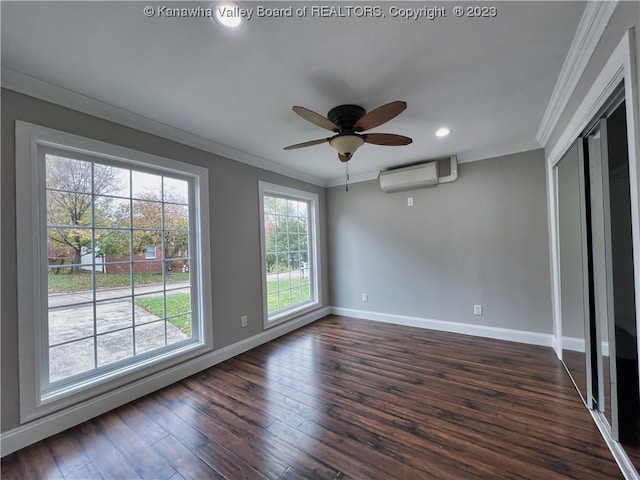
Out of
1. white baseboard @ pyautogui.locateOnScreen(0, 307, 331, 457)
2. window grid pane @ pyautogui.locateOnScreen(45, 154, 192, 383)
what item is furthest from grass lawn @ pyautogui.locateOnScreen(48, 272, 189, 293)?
white baseboard @ pyautogui.locateOnScreen(0, 307, 331, 457)

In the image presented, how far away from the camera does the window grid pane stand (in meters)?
1.93

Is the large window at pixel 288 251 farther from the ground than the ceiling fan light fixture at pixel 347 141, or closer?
closer

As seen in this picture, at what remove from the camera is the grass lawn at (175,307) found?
2441mm

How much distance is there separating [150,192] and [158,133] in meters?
0.55

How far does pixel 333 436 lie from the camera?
170 centimetres

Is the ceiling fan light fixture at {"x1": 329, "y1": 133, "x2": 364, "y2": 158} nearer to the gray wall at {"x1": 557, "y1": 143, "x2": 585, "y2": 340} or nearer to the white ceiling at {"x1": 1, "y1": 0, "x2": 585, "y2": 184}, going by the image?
the white ceiling at {"x1": 1, "y1": 0, "x2": 585, "y2": 184}

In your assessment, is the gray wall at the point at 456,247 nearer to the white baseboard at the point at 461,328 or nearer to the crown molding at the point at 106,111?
the white baseboard at the point at 461,328

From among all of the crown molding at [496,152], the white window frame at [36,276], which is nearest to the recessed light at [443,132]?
the crown molding at [496,152]

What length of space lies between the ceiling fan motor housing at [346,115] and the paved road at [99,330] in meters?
2.24

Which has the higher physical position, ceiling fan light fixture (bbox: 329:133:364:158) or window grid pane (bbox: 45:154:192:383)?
ceiling fan light fixture (bbox: 329:133:364:158)

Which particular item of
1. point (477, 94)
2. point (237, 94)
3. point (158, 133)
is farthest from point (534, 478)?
point (158, 133)

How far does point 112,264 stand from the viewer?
219 cm

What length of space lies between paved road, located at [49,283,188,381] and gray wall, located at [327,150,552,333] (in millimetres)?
2887

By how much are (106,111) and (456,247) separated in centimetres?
396
